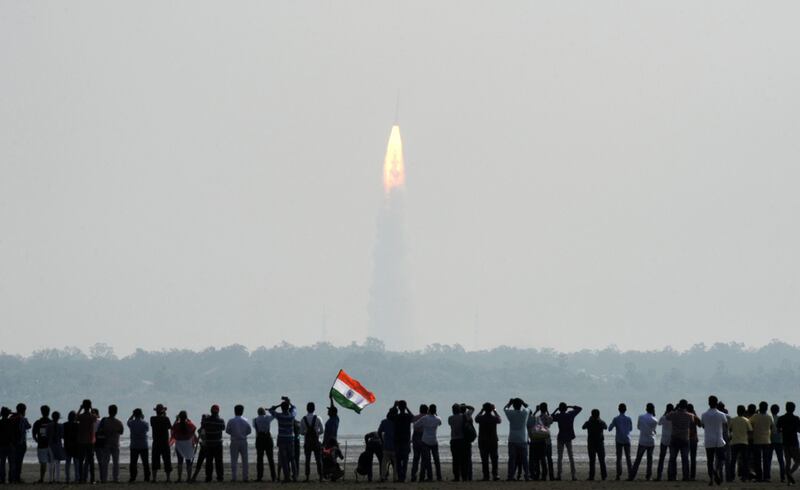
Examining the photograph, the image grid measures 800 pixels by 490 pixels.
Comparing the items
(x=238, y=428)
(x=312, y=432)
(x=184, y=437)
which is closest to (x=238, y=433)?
(x=238, y=428)

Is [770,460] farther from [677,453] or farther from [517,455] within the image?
[517,455]

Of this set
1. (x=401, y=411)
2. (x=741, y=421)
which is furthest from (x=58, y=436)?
(x=741, y=421)

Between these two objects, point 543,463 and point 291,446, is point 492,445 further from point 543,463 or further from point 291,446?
point 291,446

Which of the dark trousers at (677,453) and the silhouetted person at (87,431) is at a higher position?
the silhouetted person at (87,431)

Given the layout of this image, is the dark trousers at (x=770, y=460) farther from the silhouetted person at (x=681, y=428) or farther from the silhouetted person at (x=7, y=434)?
the silhouetted person at (x=7, y=434)

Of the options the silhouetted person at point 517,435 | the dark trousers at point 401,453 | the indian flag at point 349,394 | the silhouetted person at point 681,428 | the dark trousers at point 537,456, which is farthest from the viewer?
the indian flag at point 349,394

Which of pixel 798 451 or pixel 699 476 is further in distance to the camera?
pixel 699 476

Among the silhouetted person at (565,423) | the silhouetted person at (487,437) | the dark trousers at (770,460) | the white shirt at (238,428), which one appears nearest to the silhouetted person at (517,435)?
the silhouetted person at (487,437)
